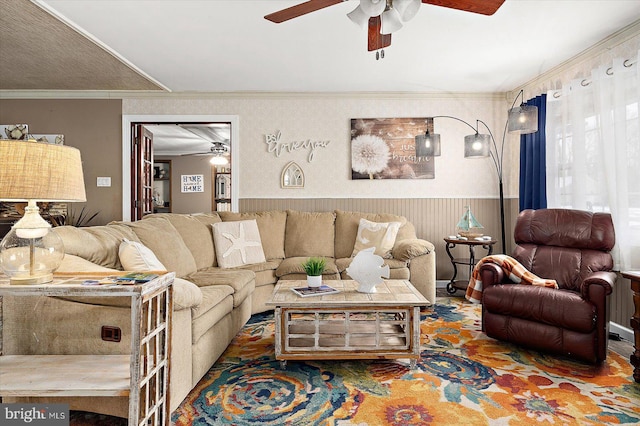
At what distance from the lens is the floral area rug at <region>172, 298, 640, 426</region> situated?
2039 mm

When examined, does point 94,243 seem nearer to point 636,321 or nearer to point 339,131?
point 636,321

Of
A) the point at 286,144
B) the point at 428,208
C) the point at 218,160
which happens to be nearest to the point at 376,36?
the point at 286,144

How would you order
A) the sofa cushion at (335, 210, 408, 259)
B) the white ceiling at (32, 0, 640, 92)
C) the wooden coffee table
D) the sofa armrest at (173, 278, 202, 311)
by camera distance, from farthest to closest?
the sofa cushion at (335, 210, 408, 259) → the white ceiling at (32, 0, 640, 92) → the wooden coffee table → the sofa armrest at (173, 278, 202, 311)

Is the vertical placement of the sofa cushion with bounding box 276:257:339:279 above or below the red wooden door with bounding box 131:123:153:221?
below

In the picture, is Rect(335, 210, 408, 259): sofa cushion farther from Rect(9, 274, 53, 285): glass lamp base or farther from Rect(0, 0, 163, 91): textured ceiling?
Rect(9, 274, 53, 285): glass lamp base

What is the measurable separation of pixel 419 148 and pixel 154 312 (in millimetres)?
3617

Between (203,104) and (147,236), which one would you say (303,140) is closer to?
(203,104)

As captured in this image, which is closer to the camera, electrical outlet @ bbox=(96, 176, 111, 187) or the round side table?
the round side table

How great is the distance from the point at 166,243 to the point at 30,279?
160 cm

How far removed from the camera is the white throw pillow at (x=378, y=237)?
4.29 metres

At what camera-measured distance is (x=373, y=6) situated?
6.68 feet

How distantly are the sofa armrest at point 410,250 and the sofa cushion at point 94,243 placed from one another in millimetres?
2610

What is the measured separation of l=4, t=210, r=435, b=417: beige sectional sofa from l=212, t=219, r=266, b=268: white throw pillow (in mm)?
88

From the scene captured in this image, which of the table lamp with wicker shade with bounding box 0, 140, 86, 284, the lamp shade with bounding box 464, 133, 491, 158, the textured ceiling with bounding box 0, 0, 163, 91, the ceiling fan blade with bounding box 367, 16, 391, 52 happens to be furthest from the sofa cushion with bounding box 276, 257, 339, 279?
the textured ceiling with bounding box 0, 0, 163, 91
